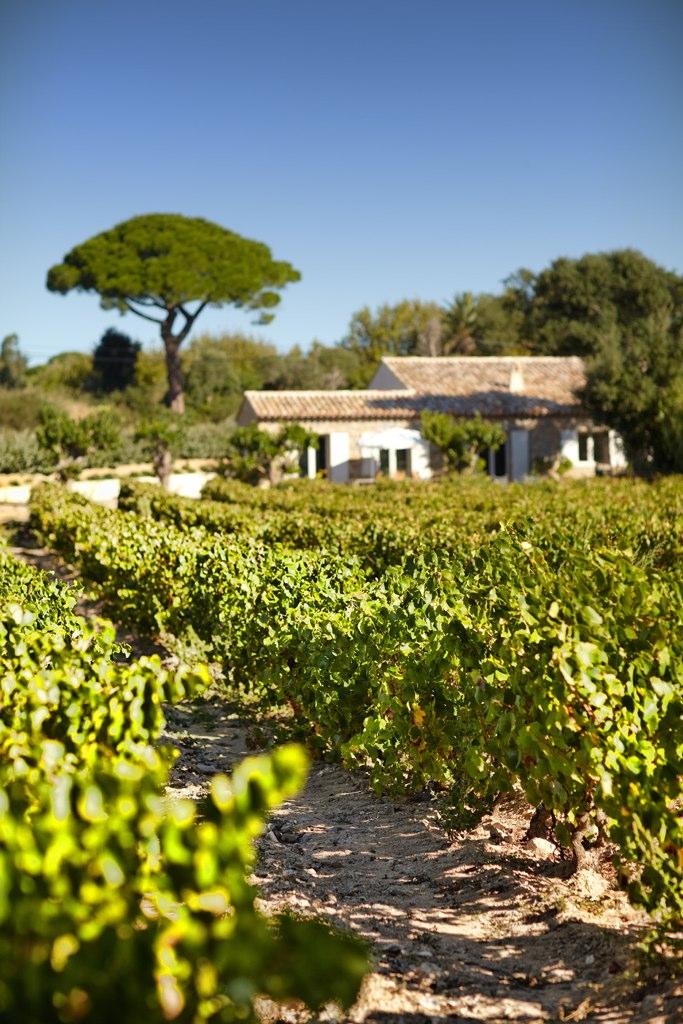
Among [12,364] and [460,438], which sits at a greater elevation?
[12,364]

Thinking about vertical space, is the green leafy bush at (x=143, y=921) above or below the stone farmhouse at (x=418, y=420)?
below

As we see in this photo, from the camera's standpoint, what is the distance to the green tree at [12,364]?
64312 millimetres

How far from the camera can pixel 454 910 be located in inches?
183

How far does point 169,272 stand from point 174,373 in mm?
5659

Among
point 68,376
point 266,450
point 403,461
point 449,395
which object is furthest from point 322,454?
point 68,376

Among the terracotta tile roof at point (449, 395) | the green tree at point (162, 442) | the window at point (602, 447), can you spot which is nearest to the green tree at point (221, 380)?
the terracotta tile roof at point (449, 395)

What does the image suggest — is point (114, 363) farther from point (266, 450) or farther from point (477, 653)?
point (477, 653)

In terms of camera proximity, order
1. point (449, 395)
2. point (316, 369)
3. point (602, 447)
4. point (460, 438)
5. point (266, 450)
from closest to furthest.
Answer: point (266, 450), point (460, 438), point (602, 447), point (449, 395), point (316, 369)

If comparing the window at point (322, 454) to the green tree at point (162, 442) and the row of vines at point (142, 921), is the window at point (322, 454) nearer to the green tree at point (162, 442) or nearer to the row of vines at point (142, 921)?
the green tree at point (162, 442)

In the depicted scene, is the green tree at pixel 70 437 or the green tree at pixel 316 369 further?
the green tree at pixel 316 369

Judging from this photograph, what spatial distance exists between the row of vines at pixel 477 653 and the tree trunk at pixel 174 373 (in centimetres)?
4603

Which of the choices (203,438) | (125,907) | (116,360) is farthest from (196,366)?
(125,907)

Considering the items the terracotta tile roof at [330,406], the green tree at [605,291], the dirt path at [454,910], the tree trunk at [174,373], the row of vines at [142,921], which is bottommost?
the dirt path at [454,910]

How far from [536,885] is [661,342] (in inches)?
1329
